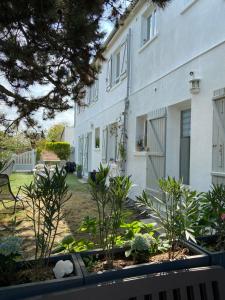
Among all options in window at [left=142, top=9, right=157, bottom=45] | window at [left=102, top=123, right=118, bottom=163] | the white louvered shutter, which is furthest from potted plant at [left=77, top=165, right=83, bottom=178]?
window at [left=142, top=9, right=157, bottom=45]

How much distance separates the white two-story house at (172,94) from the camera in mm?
5277

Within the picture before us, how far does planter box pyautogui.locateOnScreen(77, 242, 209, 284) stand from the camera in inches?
94.0

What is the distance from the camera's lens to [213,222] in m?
3.34

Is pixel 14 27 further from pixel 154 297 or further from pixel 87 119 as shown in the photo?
pixel 87 119

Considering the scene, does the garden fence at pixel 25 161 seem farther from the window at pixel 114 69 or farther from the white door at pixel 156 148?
the white door at pixel 156 148

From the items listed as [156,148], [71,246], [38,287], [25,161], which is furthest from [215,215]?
[25,161]

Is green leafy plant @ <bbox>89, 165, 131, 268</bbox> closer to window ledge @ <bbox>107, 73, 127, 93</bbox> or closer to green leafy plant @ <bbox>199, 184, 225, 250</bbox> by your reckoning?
green leafy plant @ <bbox>199, 184, 225, 250</bbox>

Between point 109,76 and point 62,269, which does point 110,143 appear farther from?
point 62,269

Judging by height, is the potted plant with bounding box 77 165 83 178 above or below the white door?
below

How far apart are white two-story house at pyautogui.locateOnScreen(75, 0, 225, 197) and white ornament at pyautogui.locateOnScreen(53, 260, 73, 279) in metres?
1.23

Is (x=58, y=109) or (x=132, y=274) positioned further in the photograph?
(x=58, y=109)

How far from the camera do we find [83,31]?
15.2ft

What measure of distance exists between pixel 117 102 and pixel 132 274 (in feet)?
31.8

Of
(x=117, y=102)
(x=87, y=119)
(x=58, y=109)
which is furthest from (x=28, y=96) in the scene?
(x=87, y=119)
